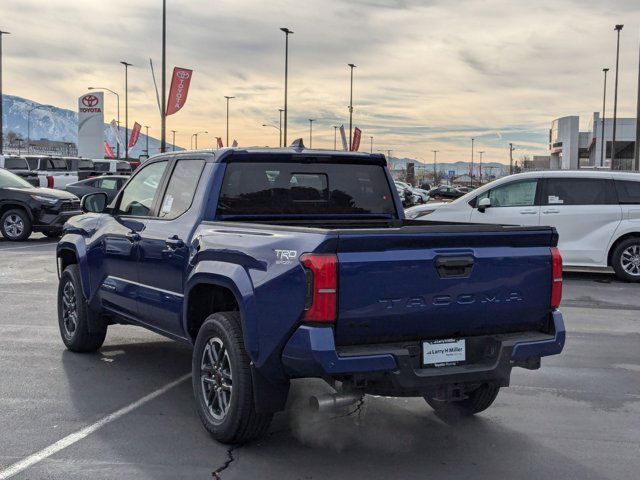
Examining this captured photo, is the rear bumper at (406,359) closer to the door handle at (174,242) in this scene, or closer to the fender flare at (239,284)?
the fender flare at (239,284)

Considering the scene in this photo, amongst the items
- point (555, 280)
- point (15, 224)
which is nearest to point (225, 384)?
point (555, 280)

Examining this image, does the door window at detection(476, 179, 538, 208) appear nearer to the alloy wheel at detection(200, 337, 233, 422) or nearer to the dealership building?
the alloy wheel at detection(200, 337, 233, 422)

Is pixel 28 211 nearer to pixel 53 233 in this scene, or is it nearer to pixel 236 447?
pixel 53 233

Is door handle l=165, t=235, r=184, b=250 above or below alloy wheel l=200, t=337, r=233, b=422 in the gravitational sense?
above

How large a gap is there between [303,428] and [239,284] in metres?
1.27

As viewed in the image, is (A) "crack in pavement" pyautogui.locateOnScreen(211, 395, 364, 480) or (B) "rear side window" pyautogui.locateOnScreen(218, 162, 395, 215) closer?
(A) "crack in pavement" pyautogui.locateOnScreen(211, 395, 364, 480)

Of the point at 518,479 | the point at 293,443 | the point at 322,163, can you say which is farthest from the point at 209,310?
the point at 518,479

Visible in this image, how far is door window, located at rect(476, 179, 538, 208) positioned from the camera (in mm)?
A: 13320

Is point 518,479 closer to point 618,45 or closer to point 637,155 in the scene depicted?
point 637,155

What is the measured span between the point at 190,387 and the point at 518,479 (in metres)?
2.83

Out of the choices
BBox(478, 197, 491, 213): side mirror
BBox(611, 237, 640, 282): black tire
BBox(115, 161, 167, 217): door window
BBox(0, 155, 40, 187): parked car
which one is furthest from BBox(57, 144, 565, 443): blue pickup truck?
BBox(0, 155, 40, 187): parked car

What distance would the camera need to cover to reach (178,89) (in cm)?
3481

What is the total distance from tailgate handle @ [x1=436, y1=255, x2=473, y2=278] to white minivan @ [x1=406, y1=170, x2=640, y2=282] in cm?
836

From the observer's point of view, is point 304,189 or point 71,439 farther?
point 304,189
